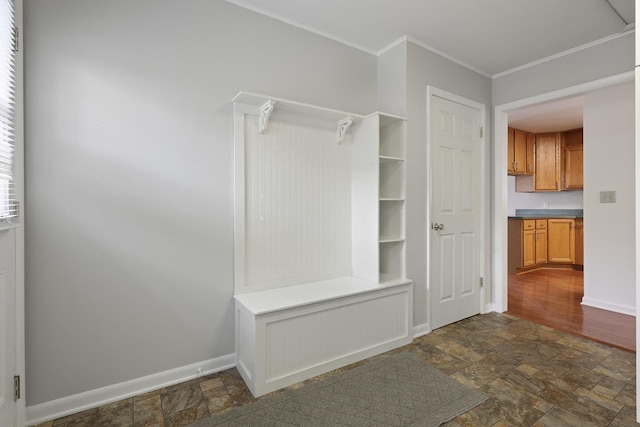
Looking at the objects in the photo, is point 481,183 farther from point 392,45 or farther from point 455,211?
point 392,45

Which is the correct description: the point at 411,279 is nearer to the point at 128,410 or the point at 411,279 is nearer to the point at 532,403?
the point at 532,403

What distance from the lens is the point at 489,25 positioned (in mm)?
2459

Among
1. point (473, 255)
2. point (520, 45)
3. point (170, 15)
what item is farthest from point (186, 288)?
point (520, 45)

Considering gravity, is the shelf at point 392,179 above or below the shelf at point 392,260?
above

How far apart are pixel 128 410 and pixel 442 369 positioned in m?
1.96

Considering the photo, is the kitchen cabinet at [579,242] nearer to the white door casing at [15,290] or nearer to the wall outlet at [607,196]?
the wall outlet at [607,196]

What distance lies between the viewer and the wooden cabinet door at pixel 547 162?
18.4 ft

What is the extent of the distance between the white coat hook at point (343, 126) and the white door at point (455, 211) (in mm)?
852

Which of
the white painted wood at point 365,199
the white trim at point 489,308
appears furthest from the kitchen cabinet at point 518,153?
the white painted wood at point 365,199

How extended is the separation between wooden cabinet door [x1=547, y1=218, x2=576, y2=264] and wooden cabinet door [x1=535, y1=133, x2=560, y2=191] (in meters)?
0.67

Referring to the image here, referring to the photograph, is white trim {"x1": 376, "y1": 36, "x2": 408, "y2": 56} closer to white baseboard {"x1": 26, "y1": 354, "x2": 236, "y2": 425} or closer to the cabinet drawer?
white baseboard {"x1": 26, "y1": 354, "x2": 236, "y2": 425}

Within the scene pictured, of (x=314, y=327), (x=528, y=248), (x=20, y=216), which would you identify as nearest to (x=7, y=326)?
(x=20, y=216)

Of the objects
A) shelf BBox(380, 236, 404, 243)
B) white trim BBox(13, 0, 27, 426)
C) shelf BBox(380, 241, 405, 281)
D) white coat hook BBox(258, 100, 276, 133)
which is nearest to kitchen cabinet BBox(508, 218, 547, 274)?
shelf BBox(380, 241, 405, 281)

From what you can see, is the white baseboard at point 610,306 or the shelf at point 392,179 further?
the white baseboard at point 610,306
